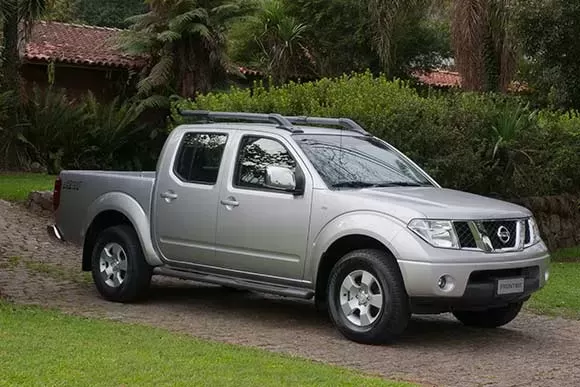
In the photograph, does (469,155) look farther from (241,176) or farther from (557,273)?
(241,176)

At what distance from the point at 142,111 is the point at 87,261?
46.6 ft

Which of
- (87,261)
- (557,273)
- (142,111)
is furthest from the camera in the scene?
(142,111)

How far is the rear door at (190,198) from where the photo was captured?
998 centimetres

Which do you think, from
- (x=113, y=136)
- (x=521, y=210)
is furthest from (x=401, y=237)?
(x=113, y=136)

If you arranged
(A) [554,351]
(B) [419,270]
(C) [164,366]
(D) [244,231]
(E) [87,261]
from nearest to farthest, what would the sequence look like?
(C) [164,366]
(B) [419,270]
(A) [554,351]
(D) [244,231]
(E) [87,261]

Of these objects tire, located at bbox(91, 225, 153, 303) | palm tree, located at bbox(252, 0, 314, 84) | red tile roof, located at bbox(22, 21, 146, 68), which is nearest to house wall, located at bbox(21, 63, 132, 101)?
red tile roof, located at bbox(22, 21, 146, 68)

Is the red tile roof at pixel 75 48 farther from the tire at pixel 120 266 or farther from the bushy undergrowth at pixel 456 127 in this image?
the tire at pixel 120 266

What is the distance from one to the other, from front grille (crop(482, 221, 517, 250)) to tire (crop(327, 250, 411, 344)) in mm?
890

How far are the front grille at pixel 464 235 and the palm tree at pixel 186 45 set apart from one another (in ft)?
A: 55.8

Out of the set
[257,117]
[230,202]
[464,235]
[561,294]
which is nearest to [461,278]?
[464,235]

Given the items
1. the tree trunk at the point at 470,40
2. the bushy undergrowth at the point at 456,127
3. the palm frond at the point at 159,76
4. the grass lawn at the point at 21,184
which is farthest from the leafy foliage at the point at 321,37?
the bushy undergrowth at the point at 456,127

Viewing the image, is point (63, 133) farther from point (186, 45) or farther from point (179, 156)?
point (179, 156)

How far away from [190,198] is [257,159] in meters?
0.80

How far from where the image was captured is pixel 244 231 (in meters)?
9.63
